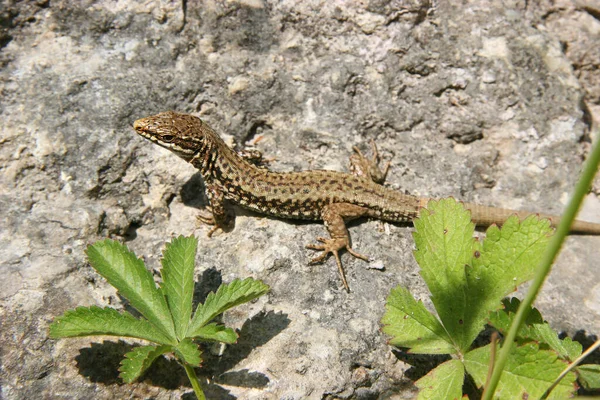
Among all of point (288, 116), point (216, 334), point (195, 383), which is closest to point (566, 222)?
point (216, 334)

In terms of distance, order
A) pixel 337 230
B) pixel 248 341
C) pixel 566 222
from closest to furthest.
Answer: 1. pixel 566 222
2. pixel 248 341
3. pixel 337 230

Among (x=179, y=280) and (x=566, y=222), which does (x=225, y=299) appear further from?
(x=566, y=222)

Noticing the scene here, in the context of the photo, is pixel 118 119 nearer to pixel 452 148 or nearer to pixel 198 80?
pixel 198 80

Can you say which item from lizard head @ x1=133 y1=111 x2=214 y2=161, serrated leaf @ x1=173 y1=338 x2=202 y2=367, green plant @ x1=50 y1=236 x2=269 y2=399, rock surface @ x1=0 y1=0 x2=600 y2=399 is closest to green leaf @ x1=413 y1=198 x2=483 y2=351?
rock surface @ x1=0 y1=0 x2=600 y2=399

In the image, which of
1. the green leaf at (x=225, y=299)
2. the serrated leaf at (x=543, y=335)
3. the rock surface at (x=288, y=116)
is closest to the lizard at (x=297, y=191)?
the rock surface at (x=288, y=116)

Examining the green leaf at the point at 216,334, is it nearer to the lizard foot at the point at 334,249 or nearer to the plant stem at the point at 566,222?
the lizard foot at the point at 334,249

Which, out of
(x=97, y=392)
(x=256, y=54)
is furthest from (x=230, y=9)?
(x=97, y=392)

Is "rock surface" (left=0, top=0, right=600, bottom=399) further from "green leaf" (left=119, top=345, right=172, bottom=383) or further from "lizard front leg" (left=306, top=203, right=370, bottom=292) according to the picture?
"green leaf" (left=119, top=345, right=172, bottom=383)
